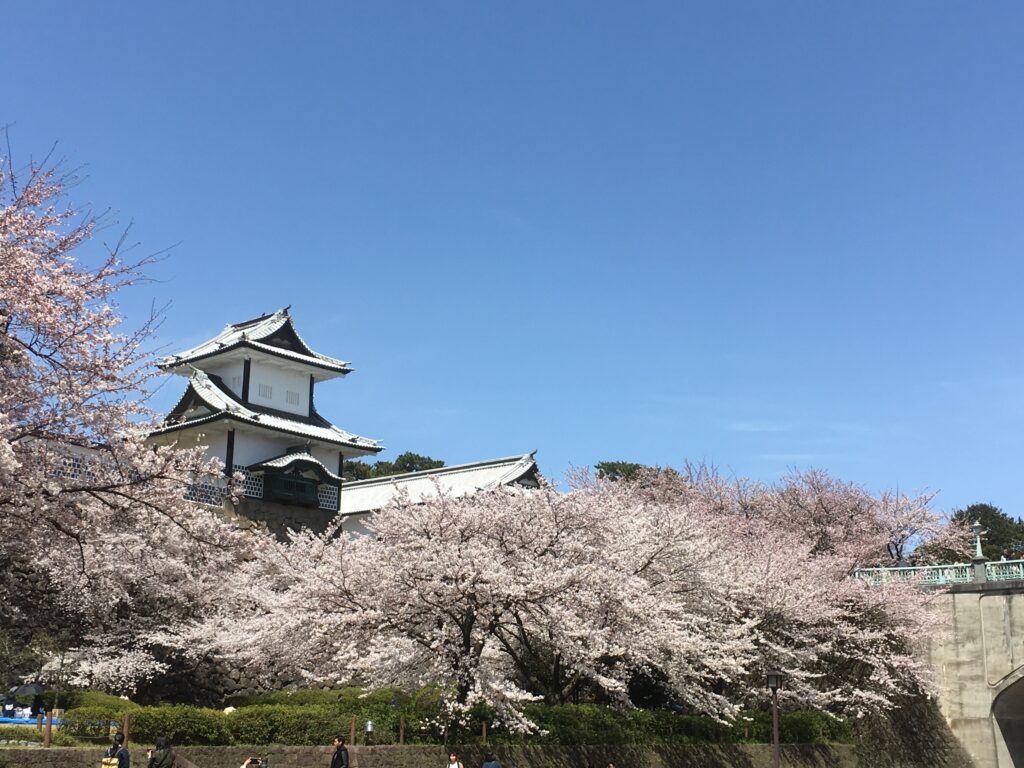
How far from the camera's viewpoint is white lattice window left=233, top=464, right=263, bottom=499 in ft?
145

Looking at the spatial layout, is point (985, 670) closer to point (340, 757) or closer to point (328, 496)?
point (340, 757)

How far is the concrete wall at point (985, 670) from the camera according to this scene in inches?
1332

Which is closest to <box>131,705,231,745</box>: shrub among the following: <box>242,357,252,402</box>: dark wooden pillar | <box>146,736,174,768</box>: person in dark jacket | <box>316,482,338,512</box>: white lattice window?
<box>146,736,174,768</box>: person in dark jacket

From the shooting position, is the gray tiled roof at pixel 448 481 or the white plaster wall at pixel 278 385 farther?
the gray tiled roof at pixel 448 481

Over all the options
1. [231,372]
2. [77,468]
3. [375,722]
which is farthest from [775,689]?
[231,372]

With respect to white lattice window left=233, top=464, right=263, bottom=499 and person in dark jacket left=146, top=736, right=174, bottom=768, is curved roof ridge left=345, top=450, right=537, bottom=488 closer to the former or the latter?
white lattice window left=233, top=464, right=263, bottom=499

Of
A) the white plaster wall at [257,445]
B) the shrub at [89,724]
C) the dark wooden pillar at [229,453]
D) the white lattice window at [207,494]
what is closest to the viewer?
the shrub at [89,724]

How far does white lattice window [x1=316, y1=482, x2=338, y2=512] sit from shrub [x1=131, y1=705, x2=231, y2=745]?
86.0 feet

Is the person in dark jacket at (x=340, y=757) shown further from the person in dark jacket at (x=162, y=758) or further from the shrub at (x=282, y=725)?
the person in dark jacket at (x=162, y=758)

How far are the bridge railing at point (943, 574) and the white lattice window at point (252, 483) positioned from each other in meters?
25.0

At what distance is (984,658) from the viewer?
34312 mm

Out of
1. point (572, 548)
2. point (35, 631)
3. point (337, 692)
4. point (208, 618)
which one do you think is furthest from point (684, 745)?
point (35, 631)

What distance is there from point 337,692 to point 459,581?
22.2 ft

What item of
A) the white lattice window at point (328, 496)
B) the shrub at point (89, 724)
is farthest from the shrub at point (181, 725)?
the white lattice window at point (328, 496)
